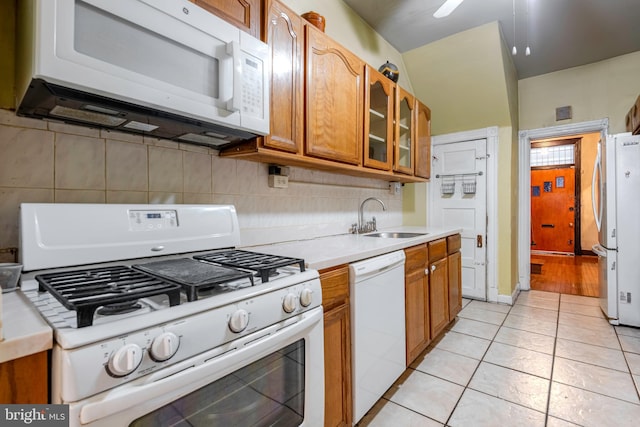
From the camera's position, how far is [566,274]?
4547mm

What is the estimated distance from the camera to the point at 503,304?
10.7 feet

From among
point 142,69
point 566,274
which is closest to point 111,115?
point 142,69

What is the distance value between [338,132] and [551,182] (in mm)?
6523

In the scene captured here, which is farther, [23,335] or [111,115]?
[111,115]

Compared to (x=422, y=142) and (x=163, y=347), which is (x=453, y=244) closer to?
(x=422, y=142)

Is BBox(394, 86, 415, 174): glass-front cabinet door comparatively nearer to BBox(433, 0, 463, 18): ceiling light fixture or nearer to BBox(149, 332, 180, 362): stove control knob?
BBox(433, 0, 463, 18): ceiling light fixture

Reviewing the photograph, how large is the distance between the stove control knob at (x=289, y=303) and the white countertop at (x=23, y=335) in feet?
1.84

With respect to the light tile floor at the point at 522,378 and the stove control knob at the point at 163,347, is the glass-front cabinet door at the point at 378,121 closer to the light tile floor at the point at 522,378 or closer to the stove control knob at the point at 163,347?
the light tile floor at the point at 522,378

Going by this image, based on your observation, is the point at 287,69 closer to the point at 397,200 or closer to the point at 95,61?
the point at 95,61

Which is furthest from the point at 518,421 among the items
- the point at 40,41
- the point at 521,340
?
the point at 40,41

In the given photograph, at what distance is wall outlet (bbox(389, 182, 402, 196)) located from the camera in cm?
312

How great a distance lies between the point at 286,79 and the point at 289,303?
3.50 feet

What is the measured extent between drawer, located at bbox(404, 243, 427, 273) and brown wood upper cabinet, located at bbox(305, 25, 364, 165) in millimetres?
655

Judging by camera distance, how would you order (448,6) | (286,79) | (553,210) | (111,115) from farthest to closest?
(553,210), (448,6), (286,79), (111,115)
